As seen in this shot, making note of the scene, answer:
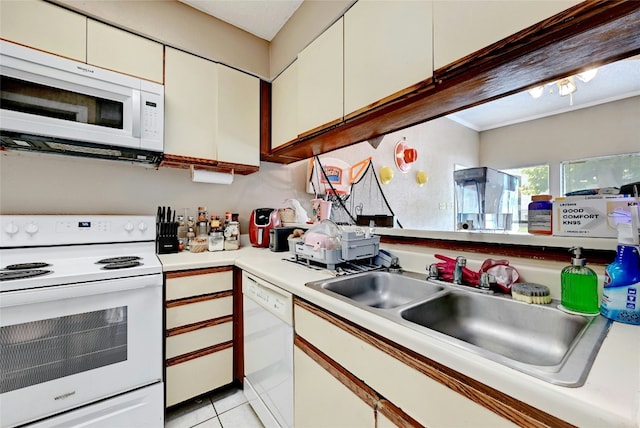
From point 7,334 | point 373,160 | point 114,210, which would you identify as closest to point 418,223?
point 373,160

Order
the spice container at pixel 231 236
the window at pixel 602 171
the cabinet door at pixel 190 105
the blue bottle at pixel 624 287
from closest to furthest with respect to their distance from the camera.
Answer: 1. the blue bottle at pixel 624 287
2. the cabinet door at pixel 190 105
3. the spice container at pixel 231 236
4. the window at pixel 602 171

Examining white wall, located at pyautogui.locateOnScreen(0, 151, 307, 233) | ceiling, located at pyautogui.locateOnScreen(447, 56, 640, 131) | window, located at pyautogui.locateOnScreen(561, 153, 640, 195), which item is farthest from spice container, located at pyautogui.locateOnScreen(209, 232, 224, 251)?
window, located at pyautogui.locateOnScreen(561, 153, 640, 195)

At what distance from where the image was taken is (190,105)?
1710 mm

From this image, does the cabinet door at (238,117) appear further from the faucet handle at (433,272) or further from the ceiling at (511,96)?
the faucet handle at (433,272)

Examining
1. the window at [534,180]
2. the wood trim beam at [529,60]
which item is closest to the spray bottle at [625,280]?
the wood trim beam at [529,60]

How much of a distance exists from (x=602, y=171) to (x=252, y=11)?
4.66m

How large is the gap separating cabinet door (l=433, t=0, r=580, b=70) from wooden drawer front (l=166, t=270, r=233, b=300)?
4.78ft

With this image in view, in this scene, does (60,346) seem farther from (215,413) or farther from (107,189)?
(107,189)

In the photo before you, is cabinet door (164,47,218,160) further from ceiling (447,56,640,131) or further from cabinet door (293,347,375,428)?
ceiling (447,56,640,131)

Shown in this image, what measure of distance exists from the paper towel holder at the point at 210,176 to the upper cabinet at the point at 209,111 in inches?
5.2

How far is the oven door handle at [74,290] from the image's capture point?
0.94m

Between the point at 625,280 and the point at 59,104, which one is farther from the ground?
the point at 59,104

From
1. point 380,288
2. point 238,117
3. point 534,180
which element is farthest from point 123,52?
point 534,180

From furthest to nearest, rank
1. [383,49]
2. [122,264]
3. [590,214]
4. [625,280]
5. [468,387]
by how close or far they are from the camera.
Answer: [122,264] → [383,49] → [590,214] → [625,280] → [468,387]
